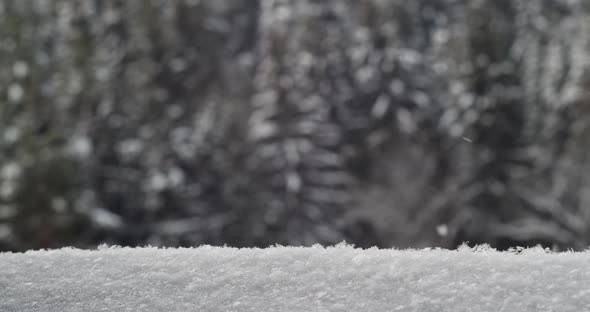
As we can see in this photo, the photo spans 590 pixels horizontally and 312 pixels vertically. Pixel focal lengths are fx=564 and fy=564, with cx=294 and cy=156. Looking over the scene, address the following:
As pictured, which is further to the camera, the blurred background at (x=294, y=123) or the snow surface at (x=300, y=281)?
the blurred background at (x=294, y=123)

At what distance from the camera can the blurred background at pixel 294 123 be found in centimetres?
368

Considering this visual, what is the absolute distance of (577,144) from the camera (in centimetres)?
370

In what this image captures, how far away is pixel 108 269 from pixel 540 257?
1121 millimetres

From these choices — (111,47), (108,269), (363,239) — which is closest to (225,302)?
(108,269)

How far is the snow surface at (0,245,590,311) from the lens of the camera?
123 centimetres

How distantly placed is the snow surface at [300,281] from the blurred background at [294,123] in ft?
7.12

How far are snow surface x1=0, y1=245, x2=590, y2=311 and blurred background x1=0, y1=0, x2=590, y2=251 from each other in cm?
217

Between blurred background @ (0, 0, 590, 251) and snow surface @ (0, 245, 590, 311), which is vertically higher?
blurred background @ (0, 0, 590, 251)

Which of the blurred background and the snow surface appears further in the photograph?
the blurred background

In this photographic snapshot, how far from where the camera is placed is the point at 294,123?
3.88m

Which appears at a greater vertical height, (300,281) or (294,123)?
(294,123)

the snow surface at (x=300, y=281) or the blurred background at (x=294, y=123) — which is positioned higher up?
the blurred background at (x=294, y=123)

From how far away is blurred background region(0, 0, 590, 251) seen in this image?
12.1 ft

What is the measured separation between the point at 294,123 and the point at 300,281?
2.59 meters
